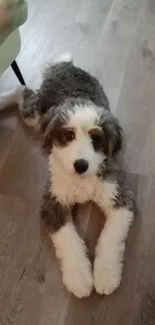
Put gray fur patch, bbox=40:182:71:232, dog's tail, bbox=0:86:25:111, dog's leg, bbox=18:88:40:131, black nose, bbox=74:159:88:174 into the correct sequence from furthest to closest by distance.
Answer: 1. dog's tail, bbox=0:86:25:111
2. dog's leg, bbox=18:88:40:131
3. gray fur patch, bbox=40:182:71:232
4. black nose, bbox=74:159:88:174

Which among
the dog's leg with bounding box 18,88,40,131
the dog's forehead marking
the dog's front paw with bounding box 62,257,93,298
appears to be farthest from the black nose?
the dog's leg with bounding box 18,88,40,131

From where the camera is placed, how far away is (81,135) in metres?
1.57

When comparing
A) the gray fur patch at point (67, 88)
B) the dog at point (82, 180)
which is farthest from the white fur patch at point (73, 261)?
the gray fur patch at point (67, 88)

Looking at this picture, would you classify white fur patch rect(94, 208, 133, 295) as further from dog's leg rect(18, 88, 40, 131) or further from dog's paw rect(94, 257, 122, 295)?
dog's leg rect(18, 88, 40, 131)

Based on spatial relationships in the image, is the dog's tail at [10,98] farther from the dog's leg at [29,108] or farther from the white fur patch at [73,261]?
the white fur patch at [73,261]

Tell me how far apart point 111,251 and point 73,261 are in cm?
16

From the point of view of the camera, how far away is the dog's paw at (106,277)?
1.60 m

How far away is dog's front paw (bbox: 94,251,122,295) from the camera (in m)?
1.60

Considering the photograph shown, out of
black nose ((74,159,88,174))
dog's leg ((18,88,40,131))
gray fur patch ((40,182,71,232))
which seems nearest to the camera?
black nose ((74,159,88,174))

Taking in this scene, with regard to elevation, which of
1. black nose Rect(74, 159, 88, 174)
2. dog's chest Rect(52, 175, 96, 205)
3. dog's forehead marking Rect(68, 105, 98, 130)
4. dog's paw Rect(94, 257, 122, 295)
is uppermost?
dog's forehead marking Rect(68, 105, 98, 130)

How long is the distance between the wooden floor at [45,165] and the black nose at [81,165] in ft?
1.16

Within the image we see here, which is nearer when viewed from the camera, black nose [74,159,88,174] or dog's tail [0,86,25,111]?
black nose [74,159,88,174]

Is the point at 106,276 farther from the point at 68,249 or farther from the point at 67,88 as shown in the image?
the point at 67,88

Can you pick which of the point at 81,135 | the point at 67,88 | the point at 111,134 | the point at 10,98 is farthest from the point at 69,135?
the point at 10,98
